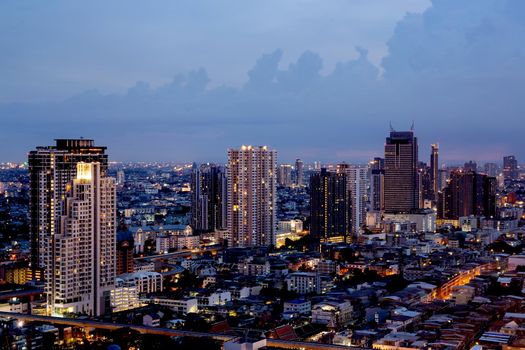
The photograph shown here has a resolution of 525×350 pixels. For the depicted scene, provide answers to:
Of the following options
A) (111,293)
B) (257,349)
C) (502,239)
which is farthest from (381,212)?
(257,349)

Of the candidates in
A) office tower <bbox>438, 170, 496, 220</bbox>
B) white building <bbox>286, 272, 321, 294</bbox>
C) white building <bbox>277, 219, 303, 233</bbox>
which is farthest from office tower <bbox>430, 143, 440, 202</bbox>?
white building <bbox>286, 272, 321, 294</bbox>

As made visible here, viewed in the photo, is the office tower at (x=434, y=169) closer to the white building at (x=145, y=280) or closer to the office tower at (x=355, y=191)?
the office tower at (x=355, y=191)

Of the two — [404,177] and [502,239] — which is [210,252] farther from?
[404,177]

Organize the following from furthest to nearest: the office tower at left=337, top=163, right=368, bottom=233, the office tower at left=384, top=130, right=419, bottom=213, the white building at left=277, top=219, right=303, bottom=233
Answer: the office tower at left=384, top=130, right=419, bottom=213 → the white building at left=277, top=219, right=303, bottom=233 → the office tower at left=337, top=163, right=368, bottom=233

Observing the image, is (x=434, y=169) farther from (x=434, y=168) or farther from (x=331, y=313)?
(x=331, y=313)

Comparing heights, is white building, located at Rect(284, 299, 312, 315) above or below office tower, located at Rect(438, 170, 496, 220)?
below

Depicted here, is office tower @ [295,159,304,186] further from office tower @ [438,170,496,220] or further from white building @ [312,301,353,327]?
white building @ [312,301,353,327]
